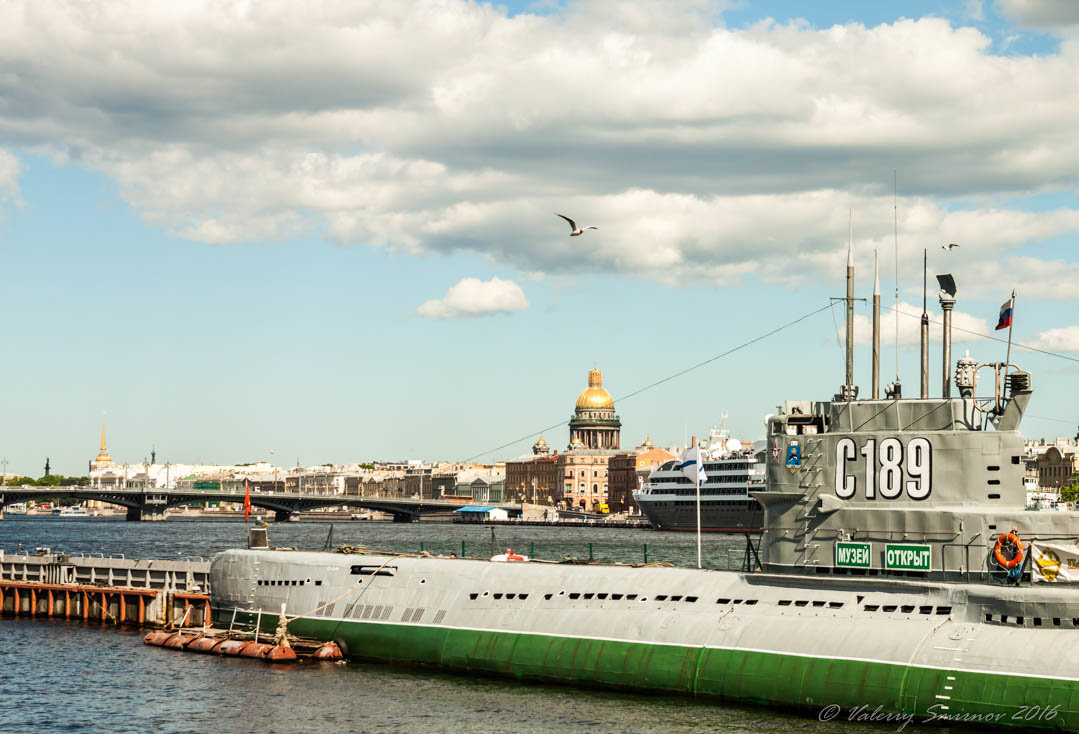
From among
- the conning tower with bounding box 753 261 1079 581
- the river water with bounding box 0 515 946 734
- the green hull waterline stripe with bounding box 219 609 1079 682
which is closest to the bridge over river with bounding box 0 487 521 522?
the river water with bounding box 0 515 946 734

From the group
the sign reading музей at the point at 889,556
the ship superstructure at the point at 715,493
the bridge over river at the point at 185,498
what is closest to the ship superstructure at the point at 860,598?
the sign reading музей at the point at 889,556

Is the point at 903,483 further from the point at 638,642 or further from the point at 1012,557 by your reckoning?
the point at 638,642

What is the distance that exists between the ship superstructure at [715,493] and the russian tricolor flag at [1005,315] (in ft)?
359

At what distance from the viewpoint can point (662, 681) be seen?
30.1 metres

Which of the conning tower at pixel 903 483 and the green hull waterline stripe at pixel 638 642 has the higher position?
the conning tower at pixel 903 483

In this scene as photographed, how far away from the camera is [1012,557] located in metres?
26.8

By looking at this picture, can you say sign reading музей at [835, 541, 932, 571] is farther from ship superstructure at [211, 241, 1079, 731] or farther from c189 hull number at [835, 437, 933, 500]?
c189 hull number at [835, 437, 933, 500]

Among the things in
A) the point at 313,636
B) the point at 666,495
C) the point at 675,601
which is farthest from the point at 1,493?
the point at 675,601

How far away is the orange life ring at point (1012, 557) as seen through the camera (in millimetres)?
26781

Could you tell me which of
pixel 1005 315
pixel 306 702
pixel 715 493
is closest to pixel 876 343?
pixel 1005 315

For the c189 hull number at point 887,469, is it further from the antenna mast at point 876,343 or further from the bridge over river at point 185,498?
the bridge over river at point 185,498

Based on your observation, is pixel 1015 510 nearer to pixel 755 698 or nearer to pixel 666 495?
pixel 755 698

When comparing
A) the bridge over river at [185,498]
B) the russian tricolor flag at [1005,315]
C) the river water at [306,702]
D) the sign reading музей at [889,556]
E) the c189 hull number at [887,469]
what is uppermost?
the russian tricolor flag at [1005,315]

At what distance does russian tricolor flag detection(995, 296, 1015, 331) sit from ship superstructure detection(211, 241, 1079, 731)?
3.46 ft
